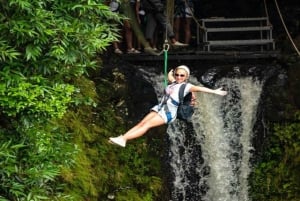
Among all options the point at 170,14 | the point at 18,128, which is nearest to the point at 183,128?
the point at 170,14

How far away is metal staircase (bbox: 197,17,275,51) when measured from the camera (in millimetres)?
11234

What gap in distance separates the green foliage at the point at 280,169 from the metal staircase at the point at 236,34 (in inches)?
89.6

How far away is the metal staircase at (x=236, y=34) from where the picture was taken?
36.9ft

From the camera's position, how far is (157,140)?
9.42 meters

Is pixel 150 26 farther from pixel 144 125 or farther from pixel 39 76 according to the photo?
pixel 39 76

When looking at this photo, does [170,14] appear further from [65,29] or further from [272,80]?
[65,29]

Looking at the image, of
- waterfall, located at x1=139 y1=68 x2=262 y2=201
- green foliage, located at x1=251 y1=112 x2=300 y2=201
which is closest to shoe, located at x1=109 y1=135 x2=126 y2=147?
waterfall, located at x1=139 y1=68 x2=262 y2=201

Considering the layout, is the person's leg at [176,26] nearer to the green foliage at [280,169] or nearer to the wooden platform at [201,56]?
the wooden platform at [201,56]

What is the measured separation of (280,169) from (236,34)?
15.1 ft

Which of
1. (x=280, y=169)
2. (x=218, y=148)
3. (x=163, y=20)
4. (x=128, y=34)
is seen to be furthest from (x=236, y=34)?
(x=280, y=169)

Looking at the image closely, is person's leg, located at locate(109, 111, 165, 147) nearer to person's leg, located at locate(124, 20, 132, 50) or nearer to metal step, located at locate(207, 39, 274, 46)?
person's leg, located at locate(124, 20, 132, 50)

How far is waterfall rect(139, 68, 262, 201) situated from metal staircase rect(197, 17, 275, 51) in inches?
52.3

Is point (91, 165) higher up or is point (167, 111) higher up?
point (167, 111)

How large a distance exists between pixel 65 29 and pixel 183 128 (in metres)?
5.11
